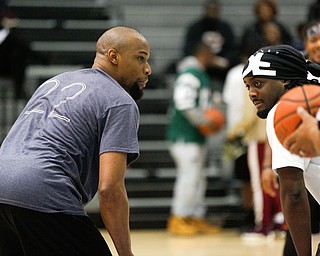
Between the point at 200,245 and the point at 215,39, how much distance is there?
11.5 feet

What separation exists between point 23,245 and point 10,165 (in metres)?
0.39

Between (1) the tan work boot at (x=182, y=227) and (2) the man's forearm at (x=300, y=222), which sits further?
(1) the tan work boot at (x=182, y=227)

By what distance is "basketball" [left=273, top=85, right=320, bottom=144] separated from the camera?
11.5ft

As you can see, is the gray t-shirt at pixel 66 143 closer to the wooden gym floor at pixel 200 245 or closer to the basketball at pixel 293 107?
the basketball at pixel 293 107

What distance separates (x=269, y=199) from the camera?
9.67 meters

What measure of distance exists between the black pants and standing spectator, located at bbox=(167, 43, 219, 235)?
A: 5.88 meters

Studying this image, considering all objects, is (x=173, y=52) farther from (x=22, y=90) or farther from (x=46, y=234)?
(x=46, y=234)

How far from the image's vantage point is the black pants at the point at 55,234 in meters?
4.34

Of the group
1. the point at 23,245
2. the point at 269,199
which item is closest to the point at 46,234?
the point at 23,245

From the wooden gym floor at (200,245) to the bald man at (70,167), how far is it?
433cm

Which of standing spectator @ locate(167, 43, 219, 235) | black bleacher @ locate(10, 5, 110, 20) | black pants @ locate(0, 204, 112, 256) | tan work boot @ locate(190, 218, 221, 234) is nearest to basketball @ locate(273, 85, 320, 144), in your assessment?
black pants @ locate(0, 204, 112, 256)

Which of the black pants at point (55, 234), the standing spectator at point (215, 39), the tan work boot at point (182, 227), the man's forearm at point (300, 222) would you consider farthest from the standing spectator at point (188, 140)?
the man's forearm at point (300, 222)

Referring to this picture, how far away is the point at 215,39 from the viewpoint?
12.2 meters

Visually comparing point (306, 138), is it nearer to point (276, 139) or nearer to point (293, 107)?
point (293, 107)
